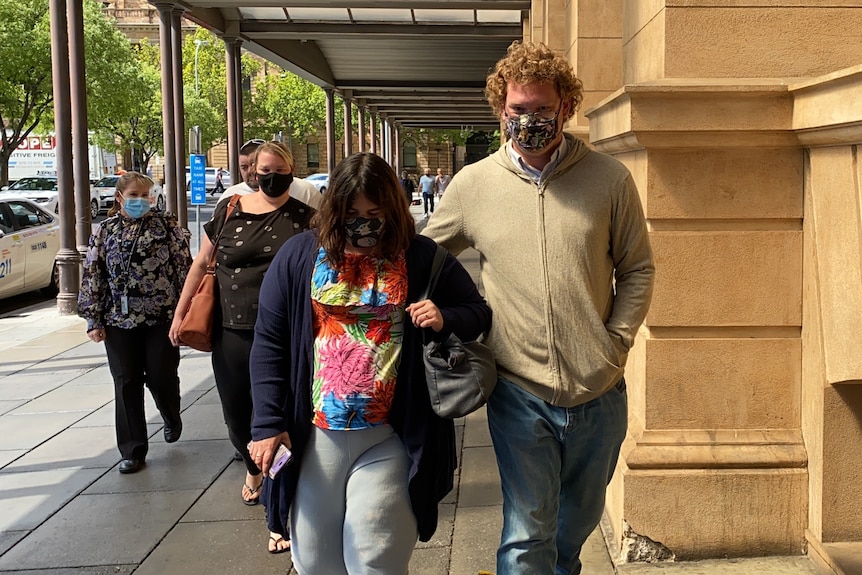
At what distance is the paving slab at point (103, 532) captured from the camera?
4.38 m

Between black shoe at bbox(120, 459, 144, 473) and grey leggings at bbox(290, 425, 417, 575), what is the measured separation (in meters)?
3.13

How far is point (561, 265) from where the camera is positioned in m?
2.87

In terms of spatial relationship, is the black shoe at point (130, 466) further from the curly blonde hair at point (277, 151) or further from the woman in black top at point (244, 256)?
the curly blonde hair at point (277, 151)

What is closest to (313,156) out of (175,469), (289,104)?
(289,104)

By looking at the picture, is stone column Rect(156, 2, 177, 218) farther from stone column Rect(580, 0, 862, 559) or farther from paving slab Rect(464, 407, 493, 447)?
stone column Rect(580, 0, 862, 559)

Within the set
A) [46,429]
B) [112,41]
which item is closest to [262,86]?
[112,41]

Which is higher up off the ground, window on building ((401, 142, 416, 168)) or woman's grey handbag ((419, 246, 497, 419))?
window on building ((401, 142, 416, 168))

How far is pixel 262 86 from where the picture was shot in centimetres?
6184

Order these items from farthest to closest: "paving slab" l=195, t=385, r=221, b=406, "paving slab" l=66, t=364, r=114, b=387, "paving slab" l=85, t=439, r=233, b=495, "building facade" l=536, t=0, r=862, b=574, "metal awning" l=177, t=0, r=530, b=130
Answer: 1. "metal awning" l=177, t=0, r=530, b=130
2. "paving slab" l=66, t=364, r=114, b=387
3. "paving slab" l=195, t=385, r=221, b=406
4. "paving slab" l=85, t=439, r=233, b=495
5. "building facade" l=536, t=0, r=862, b=574

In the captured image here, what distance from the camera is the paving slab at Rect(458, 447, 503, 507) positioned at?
499 cm

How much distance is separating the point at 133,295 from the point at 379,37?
1359 cm

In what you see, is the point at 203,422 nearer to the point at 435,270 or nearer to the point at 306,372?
the point at 306,372

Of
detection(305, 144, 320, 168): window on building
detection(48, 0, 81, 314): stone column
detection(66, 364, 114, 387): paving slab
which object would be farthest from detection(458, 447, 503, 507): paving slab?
detection(305, 144, 320, 168): window on building

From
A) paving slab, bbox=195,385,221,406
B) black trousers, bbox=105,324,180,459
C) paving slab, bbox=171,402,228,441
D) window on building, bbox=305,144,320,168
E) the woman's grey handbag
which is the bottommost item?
paving slab, bbox=171,402,228,441
